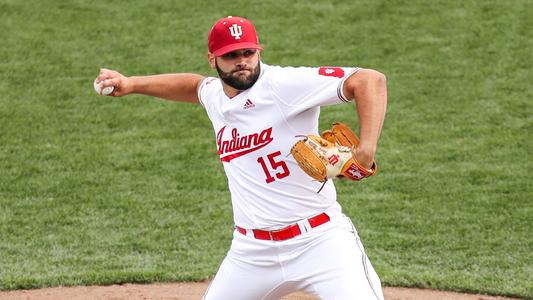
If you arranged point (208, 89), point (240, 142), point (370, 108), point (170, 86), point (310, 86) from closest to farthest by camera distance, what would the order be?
point (370, 108)
point (310, 86)
point (240, 142)
point (208, 89)
point (170, 86)

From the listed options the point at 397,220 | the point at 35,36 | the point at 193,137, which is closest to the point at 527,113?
the point at 397,220

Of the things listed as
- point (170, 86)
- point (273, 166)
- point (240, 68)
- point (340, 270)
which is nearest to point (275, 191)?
point (273, 166)

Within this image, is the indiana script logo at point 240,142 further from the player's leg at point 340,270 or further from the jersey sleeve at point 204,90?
the player's leg at point 340,270

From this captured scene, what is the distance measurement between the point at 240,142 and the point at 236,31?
607 millimetres

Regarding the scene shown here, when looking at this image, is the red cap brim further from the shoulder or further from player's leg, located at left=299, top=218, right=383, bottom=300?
player's leg, located at left=299, top=218, right=383, bottom=300

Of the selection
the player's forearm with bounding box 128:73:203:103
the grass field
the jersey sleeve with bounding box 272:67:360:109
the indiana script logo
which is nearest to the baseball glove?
the jersey sleeve with bounding box 272:67:360:109

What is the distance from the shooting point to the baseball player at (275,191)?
5371 mm

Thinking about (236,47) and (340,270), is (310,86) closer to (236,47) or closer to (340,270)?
(236,47)

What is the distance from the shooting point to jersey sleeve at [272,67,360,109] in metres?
5.21

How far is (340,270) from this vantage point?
5359 mm

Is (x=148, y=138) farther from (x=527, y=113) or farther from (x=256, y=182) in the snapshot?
(x=256, y=182)

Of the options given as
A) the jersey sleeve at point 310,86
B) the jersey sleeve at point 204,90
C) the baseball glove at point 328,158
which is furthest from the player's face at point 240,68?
the baseball glove at point 328,158

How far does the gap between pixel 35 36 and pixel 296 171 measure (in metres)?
8.93

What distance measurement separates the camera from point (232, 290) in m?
5.66
